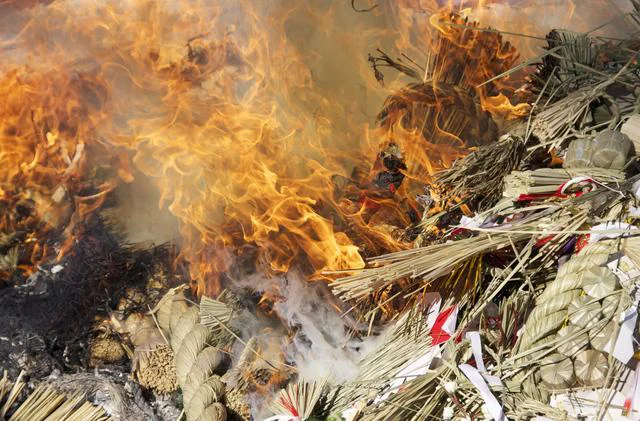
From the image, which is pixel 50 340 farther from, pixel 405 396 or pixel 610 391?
pixel 610 391

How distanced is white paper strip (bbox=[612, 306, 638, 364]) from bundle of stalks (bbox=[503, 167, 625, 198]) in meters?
0.79

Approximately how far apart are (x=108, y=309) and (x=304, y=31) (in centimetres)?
269

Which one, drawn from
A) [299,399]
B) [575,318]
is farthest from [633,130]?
[299,399]

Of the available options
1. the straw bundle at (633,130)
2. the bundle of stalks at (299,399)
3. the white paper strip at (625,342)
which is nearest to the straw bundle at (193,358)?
the bundle of stalks at (299,399)

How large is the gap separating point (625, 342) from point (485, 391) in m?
0.63

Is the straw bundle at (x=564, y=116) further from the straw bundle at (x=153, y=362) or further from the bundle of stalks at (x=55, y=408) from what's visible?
the bundle of stalks at (x=55, y=408)

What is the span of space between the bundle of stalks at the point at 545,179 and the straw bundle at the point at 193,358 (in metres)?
1.92

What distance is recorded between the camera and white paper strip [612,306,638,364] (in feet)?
9.00

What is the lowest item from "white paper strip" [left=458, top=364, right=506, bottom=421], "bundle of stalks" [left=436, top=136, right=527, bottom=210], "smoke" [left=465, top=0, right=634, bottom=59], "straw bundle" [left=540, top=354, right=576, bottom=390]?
"white paper strip" [left=458, top=364, right=506, bottom=421]

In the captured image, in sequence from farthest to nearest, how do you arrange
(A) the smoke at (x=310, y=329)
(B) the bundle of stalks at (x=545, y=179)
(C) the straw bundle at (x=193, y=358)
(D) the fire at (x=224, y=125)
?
(D) the fire at (x=224, y=125)
(A) the smoke at (x=310, y=329)
(C) the straw bundle at (x=193, y=358)
(B) the bundle of stalks at (x=545, y=179)

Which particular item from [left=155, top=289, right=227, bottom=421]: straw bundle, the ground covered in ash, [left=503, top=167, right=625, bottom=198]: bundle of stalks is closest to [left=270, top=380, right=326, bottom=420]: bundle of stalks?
[left=155, top=289, right=227, bottom=421]: straw bundle

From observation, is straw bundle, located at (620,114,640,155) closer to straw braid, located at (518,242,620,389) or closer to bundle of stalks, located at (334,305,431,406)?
straw braid, located at (518,242,620,389)

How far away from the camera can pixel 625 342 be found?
2750mm

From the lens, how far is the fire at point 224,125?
4434 mm
